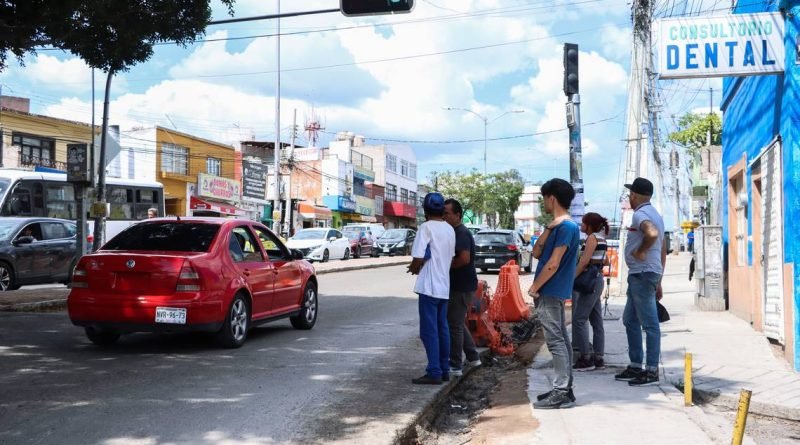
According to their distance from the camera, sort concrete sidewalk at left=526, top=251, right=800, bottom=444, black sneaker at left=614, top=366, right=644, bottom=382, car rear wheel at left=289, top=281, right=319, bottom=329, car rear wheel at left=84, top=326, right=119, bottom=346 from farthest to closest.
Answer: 1. car rear wheel at left=289, top=281, right=319, bottom=329
2. car rear wheel at left=84, top=326, right=119, bottom=346
3. black sneaker at left=614, top=366, right=644, bottom=382
4. concrete sidewalk at left=526, top=251, right=800, bottom=444

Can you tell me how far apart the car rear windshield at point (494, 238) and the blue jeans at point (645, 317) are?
17243 millimetres

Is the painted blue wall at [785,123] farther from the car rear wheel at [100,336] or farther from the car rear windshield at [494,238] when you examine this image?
the car rear windshield at [494,238]

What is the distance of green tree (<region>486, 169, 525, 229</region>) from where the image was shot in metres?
74.1

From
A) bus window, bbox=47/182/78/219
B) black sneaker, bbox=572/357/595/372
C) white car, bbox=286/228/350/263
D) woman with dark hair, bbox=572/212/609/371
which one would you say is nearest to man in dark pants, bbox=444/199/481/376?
woman with dark hair, bbox=572/212/609/371

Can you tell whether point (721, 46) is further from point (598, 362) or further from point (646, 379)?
point (646, 379)

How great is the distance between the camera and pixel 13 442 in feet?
14.9

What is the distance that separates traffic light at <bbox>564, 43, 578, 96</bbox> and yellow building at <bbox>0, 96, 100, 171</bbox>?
29.4 meters

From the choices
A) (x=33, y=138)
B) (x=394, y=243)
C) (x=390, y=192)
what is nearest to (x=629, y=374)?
(x=394, y=243)

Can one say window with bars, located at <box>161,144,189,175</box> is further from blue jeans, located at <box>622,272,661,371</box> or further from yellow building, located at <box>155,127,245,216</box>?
blue jeans, located at <box>622,272,661,371</box>

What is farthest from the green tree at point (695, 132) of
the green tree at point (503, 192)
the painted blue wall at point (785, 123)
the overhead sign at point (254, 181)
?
the painted blue wall at point (785, 123)

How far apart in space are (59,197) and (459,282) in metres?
18.4

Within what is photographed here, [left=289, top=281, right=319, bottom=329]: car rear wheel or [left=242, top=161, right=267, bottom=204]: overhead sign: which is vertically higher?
[left=242, top=161, right=267, bottom=204]: overhead sign

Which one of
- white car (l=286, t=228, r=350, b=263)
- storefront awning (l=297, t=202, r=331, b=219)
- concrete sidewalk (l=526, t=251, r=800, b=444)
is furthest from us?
storefront awning (l=297, t=202, r=331, b=219)

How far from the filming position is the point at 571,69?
1218cm
